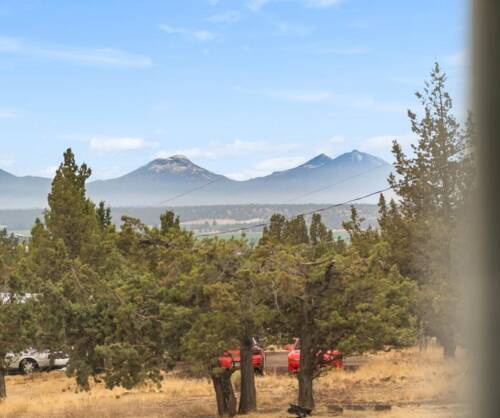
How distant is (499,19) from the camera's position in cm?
84

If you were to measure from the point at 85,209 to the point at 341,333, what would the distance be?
10.1m

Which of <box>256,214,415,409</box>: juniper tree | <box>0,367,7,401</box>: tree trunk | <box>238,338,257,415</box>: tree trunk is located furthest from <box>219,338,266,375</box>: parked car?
<box>0,367,7,401</box>: tree trunk

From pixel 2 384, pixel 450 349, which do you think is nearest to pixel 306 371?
pixel 450 349

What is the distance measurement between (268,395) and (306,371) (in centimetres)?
197

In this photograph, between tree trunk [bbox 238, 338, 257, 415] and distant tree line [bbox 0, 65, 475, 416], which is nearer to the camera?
distant tree line [bbox 0, 65, 475, 416]

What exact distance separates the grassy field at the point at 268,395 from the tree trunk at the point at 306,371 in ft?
0.64

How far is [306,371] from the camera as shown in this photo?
25.5 ft

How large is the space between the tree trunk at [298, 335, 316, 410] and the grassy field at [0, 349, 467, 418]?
19 centimetres

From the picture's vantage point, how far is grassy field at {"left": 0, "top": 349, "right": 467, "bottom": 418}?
777 cm

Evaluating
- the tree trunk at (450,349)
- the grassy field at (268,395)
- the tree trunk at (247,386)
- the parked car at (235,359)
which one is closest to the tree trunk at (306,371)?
the grassy field at (268,395)

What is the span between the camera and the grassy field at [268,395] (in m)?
7.77

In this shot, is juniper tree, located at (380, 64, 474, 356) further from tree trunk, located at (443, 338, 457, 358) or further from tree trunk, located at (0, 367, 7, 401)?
tree trunk, located at (0, 367, 7, 401)

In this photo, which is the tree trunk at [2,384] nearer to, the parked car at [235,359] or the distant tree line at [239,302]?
the distant tree line at [239,302]

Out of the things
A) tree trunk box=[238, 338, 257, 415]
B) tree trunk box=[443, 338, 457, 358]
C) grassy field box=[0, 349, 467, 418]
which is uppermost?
tree trunk box=[443, 338, 457, 358]
